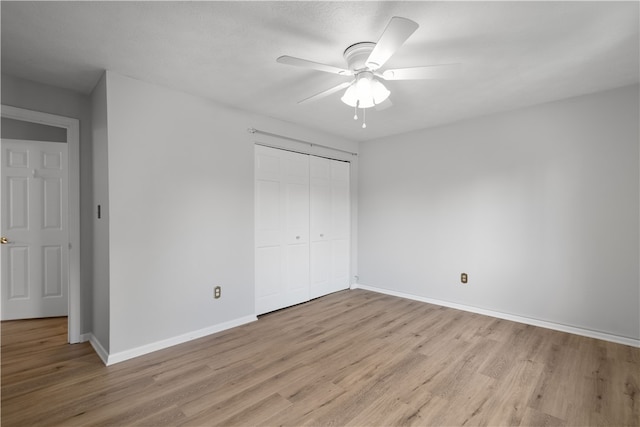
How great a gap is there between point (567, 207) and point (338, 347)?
2.73 metres

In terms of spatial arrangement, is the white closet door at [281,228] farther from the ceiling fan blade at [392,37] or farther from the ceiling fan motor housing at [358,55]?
the ceiling fan blade at [392,37]

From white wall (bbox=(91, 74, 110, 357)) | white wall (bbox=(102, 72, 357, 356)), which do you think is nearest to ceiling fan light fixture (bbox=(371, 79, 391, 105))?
white wall (bbox=(102, 72, 357, 356))

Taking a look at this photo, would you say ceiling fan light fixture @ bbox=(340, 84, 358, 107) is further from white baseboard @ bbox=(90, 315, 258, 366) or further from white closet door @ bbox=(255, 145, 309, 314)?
white baseboard @ bbox=(90, 315, 258, 366)

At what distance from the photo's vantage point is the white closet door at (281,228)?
361cm

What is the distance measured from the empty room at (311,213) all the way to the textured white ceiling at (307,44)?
0.06 feet

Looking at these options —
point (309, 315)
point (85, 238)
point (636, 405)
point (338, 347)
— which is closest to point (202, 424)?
point (338, 347)

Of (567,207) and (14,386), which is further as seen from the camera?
(567,207)

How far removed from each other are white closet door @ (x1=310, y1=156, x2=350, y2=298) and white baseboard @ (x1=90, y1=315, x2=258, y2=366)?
4.37 feet

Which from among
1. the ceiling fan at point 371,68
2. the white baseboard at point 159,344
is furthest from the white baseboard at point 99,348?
the ceiling fan at point 371,68

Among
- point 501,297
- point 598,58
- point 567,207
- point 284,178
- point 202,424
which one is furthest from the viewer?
point 284,178

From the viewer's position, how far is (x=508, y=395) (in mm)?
2020

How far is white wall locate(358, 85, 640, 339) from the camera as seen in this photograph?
2.83 meters

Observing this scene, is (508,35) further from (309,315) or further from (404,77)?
(309,315)

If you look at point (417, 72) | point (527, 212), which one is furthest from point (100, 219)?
point (527, 212)
